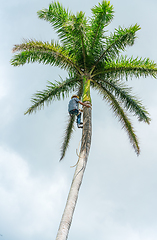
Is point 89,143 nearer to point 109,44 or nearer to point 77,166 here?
point 77,166

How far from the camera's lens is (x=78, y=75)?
9.38 m

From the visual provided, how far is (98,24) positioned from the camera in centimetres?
855

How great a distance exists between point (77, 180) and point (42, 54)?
464cm

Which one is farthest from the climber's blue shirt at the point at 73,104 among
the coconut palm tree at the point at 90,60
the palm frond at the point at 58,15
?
the palm frond at the point at 58,15

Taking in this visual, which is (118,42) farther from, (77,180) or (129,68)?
(77,180)

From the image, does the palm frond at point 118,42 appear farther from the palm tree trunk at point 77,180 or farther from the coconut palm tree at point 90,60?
the palm tree trunk at point 77,180

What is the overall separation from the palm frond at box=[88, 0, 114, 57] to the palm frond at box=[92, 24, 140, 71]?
0.94ft

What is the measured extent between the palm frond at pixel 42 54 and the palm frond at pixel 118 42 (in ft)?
4.45

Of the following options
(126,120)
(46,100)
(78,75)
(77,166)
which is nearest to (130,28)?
(78,75)

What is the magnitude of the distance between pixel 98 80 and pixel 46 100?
2.29 metres

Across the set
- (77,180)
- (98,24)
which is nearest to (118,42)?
(98,24)

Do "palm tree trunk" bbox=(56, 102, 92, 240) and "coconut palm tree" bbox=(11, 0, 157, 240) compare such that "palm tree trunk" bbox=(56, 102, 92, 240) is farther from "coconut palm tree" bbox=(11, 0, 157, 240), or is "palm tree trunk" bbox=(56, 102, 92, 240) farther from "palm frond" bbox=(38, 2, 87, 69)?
"palm frond" bbox=(38, 2, 87, 69)

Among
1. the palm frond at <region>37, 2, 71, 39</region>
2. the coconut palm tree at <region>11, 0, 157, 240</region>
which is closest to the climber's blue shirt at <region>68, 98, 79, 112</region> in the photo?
the coconut palm tree at <region>11, 0, 157, 240</region>

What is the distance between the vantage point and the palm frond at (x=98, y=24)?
321 inches
